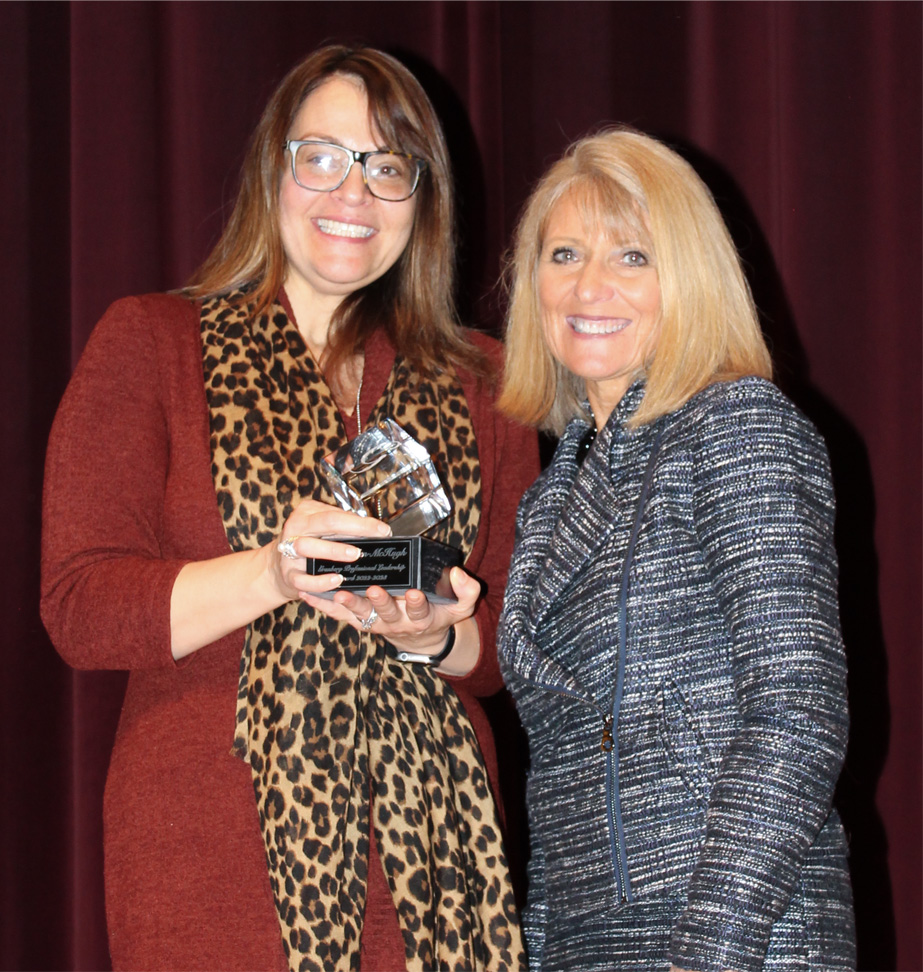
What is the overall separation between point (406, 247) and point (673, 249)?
51 cm

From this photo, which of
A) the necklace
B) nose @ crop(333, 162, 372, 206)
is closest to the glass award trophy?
the necklace

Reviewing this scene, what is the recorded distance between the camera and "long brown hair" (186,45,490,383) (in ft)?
6.03

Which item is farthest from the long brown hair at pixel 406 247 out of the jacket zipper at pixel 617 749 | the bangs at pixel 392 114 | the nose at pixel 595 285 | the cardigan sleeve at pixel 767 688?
the cardigan sleeve at pixel 767 688

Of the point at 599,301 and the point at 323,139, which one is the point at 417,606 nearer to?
the point at 599,301

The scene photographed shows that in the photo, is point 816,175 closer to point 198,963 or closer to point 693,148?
point 693,148

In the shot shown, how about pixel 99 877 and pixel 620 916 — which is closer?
pixel 620 916

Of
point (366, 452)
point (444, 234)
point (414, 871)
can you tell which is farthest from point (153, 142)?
point (414, 871)

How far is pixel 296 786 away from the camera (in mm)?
1565

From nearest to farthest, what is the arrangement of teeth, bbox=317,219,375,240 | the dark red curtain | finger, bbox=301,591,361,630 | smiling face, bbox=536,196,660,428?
finger, bbox=301,591,361,630, smiling face, bbox=536,196,660,428, teeth, bbox=317,219,375,240, the dark red curtain

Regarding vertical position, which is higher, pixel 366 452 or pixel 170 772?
pixel 366 452

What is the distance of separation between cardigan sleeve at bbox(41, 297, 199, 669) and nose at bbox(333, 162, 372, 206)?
0.35 meters

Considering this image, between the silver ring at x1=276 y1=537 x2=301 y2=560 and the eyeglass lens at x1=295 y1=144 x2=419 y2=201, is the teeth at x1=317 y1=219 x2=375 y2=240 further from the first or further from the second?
the silver ring at x1=276 y1=537 x2=301 y2=560

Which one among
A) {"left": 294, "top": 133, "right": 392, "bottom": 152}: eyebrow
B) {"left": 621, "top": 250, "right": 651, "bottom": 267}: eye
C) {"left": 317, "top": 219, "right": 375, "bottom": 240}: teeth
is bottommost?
{"left": 621, "top": 250, "right": 651, "bottom": 267}: eye

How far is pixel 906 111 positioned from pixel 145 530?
1699 millimetres
